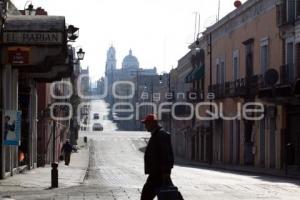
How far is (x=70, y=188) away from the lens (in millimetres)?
22078

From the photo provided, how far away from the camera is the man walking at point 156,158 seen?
1262 cm

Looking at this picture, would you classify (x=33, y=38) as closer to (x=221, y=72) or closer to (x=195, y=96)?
(x=221, y=72)

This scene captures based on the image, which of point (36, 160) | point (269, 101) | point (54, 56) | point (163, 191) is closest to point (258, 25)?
point (269, 101)

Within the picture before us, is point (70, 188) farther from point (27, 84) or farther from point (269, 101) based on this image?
point (269, 101)

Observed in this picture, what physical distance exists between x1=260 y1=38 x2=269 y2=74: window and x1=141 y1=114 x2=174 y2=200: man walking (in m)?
31.4

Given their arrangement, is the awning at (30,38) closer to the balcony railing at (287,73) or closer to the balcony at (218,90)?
the balcony railing at (287,73)

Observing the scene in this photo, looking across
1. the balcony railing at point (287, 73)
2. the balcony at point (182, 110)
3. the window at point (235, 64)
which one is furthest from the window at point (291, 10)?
the balcony at point (182, 110)

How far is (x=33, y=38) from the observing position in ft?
76.4

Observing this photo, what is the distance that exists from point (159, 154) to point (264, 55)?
32413 mm

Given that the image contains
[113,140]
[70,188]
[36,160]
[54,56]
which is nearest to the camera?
[70,188]

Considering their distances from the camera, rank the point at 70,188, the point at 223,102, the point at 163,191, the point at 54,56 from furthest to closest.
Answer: the point at 223,102 → the point at 54,56 → the point at 70,188 → the point at 163,191

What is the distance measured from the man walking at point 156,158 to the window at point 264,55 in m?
31.4

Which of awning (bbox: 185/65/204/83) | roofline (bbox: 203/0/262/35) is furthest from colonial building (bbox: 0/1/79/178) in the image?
awning (bbox: 185/65/204/83)

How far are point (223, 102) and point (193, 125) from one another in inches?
539
